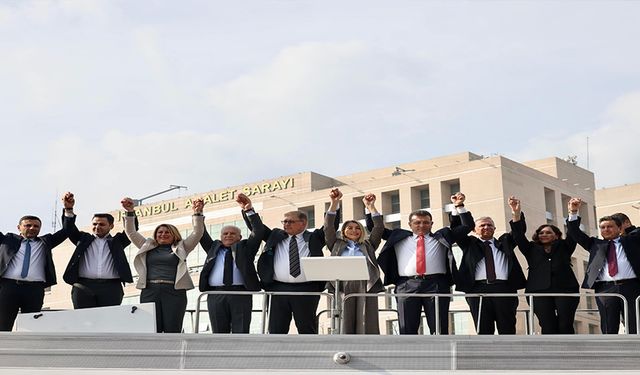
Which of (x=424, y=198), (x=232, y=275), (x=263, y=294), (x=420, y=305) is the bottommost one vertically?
(x=420, y=305)

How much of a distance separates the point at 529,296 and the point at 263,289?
2.75 m

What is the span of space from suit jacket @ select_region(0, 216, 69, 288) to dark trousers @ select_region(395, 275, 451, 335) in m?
3.63

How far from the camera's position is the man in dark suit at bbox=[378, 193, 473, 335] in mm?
10648

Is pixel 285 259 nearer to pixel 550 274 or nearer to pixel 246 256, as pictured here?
pixel 246 256

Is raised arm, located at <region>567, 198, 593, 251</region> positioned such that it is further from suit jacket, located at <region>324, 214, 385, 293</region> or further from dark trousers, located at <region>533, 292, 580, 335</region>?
suit jacket, located at <region>324, 214, 385, 293</region>

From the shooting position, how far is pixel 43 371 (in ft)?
30.6

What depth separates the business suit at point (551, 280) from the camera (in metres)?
10.8

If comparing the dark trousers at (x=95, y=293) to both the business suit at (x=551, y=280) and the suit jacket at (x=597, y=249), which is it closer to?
the business suit at (x=551, y=280)

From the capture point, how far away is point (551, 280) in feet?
35.6

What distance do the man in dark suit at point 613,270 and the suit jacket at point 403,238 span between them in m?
1.09

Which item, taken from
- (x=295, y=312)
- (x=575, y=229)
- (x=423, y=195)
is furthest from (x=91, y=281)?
(x=423, y=195)

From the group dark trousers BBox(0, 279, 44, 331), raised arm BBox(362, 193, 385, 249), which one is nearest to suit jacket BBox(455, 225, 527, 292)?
raised arm BBox(362, 193, 385, 249)

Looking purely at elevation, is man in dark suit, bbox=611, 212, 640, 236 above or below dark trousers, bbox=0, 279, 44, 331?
above

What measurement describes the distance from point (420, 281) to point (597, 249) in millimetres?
1831
